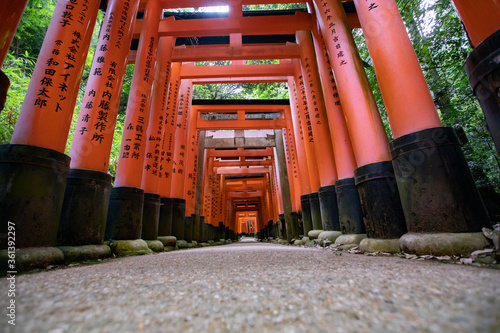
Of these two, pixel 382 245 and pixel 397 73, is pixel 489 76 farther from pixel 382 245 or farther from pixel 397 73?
pixel 382 245

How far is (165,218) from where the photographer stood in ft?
17.4

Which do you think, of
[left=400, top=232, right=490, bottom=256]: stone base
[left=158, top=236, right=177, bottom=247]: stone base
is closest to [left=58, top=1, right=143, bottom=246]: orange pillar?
[left=158, top=236, right=177, bottom=247]: stone base

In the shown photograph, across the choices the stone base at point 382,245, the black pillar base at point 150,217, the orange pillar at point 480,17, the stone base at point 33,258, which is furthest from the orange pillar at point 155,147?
the orange pillar at point 480,17

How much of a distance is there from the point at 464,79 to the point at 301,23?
3.52 metres

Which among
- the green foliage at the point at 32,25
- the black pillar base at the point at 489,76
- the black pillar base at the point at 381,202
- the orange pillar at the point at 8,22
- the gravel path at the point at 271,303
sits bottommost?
the gravel path at the point at 271,303

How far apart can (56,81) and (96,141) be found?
0.87m

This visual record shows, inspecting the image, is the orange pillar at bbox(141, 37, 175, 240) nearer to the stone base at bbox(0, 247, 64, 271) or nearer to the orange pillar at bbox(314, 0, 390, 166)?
the stone base at bbox(0, 247, 64, 271)

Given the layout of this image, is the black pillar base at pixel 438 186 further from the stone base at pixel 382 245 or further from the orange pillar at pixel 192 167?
the orange pillar at pixel 192 167

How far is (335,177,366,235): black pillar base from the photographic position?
3379 mm

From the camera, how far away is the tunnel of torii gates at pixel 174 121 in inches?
76.9

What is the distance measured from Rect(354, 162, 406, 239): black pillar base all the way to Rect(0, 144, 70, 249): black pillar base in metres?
3.40

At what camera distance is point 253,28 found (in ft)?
18.3

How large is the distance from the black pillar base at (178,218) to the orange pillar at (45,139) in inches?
145

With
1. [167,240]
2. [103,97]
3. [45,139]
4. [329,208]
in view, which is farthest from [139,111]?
[329,208]
